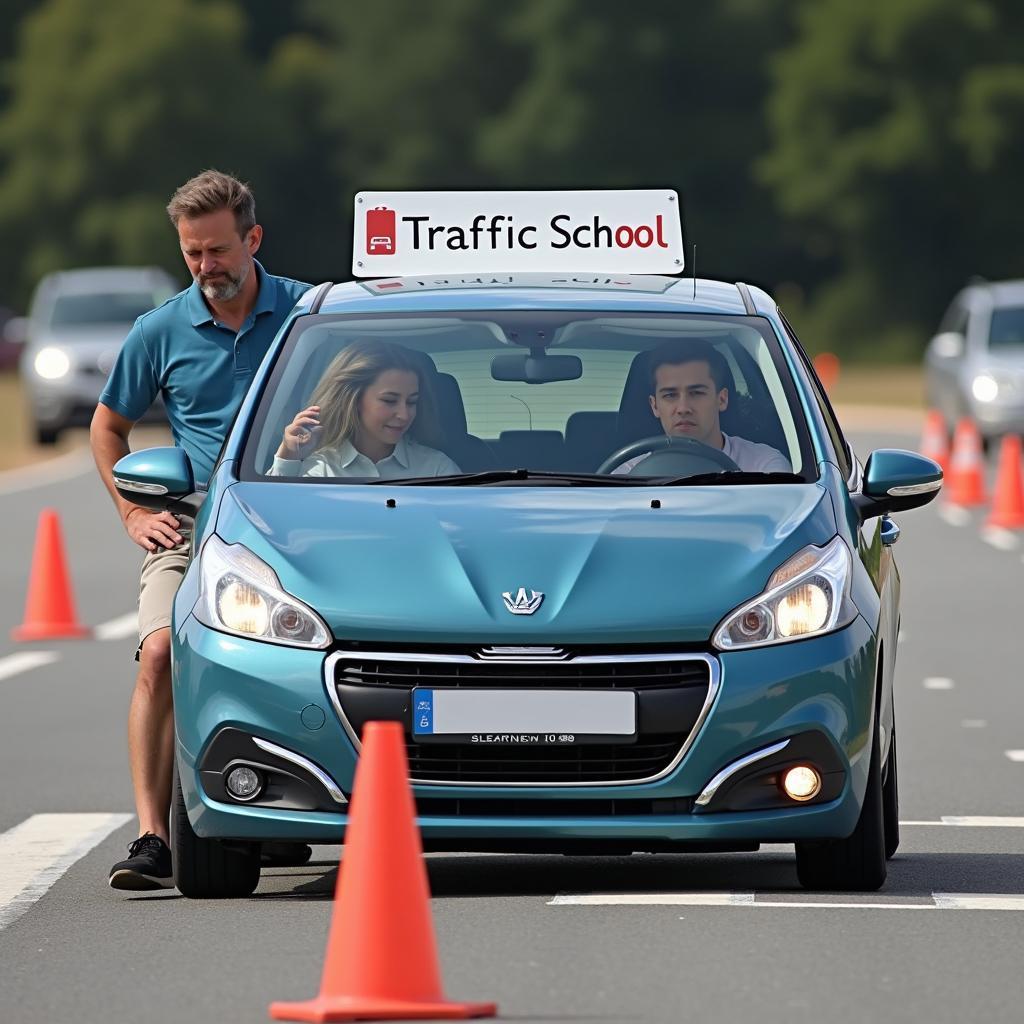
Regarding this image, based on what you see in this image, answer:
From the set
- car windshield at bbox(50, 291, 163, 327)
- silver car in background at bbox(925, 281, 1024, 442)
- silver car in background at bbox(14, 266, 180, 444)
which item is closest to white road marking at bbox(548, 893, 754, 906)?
silver car in background at bbox(925, 281, 1024, 442)

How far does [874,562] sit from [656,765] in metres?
1.06

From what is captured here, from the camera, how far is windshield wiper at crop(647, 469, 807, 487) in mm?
8117

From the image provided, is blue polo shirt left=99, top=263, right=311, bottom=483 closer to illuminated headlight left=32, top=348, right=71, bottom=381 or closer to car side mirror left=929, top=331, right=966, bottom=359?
car side mirror left=929, top=331, right=966, bottom=359

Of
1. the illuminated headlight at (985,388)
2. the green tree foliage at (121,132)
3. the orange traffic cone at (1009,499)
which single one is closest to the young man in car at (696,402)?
the orange traffic cone at (1009,499)

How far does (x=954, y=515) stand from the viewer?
84.2ft

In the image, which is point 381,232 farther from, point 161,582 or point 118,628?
point 118,628

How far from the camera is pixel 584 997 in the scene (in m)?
6.50

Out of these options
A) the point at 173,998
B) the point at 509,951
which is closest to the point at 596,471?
the point at 509,951

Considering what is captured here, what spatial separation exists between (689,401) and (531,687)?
4.23 feet

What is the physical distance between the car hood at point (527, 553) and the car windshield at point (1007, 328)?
2409cm

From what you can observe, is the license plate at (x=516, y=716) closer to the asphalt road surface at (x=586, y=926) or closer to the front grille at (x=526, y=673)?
the front grille at (x=526, y=673)

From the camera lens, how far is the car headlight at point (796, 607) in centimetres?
742

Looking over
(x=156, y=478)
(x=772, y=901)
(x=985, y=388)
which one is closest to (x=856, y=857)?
(x=772, y=901)

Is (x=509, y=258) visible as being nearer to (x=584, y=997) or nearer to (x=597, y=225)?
(x=597, y=225)
